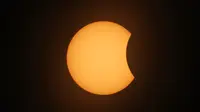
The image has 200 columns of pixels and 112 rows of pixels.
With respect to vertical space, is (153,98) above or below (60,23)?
below

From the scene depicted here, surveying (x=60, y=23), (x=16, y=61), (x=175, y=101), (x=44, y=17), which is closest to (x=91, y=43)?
(x=60, y=23)

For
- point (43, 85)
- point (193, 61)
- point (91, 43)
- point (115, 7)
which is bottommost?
point (43, 85)

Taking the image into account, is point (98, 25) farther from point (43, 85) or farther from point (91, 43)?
point (43, 85)
